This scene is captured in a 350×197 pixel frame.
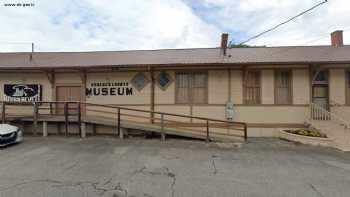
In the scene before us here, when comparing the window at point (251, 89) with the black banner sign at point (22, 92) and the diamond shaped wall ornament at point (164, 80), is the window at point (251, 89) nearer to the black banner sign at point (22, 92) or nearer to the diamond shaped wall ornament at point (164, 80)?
the diamond shaped wall ornament at point (164, 80)

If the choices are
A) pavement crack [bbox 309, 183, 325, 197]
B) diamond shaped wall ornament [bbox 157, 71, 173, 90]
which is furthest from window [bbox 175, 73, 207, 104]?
pavement crack [bbox 309, 183, 325, 197]

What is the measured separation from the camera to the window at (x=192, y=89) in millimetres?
10438

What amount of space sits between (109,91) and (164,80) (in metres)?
2.90

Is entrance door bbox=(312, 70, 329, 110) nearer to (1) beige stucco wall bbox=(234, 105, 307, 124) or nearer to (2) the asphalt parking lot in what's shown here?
(1) beige stucco wall bbox=(234, 105, 307, 124)

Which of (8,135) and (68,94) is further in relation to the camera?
(68,94)

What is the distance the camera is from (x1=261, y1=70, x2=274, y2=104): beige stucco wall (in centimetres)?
1019

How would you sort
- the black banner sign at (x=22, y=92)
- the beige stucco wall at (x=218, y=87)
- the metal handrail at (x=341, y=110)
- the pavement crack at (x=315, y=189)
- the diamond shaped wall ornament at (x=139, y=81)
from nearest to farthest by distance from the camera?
1. the pavement crack at (x=315, y=189)
2. the metal handrail at (x=341, y=110)
3. the beige stucco wall at (x=218, y=87)
4. the diamond shaped wall ornament at (x=139, y=81)
5. the black banner sign at (x=22, y=92)

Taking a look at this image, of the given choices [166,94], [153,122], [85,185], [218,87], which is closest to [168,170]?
[85,185]

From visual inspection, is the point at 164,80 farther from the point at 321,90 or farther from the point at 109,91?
the point at 321,90

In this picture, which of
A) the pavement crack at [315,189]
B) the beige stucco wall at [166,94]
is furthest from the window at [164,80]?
the pavement crack at [315,189]

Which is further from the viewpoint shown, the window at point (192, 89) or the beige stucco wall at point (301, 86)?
the window at point (192, 89)

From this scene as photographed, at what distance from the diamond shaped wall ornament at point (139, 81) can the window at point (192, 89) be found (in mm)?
1660

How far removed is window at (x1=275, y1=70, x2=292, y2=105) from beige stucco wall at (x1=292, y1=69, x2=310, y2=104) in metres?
0.21

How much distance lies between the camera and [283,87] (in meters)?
10.3
